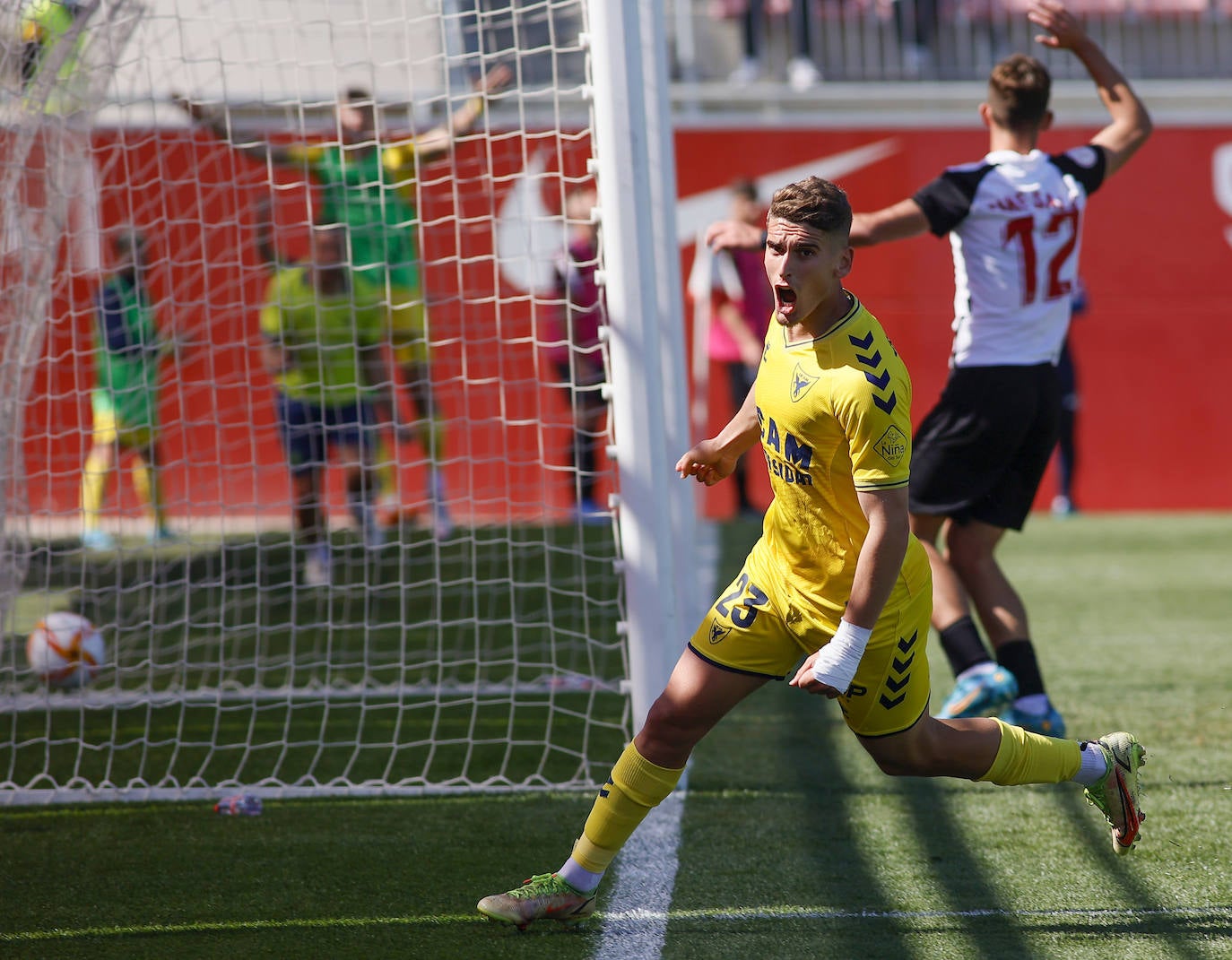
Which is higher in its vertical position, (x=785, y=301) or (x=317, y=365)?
(x=785, y=301)

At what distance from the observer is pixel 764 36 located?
1416 centimetres

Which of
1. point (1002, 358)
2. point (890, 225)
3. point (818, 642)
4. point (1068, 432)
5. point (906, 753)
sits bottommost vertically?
point (1068, 432)

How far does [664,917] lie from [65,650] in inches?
122

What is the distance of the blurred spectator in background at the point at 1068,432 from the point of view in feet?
34.5

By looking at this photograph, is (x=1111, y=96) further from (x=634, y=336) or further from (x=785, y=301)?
(x=785, y=301)

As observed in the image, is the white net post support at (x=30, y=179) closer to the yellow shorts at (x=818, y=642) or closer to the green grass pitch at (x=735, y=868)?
the green grass pitch at (x=735, y=868)

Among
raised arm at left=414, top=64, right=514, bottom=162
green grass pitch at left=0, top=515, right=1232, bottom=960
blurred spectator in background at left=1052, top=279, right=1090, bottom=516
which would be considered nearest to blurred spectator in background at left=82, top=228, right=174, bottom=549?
raised arm at left=414, top=64, right=514, bottom=162

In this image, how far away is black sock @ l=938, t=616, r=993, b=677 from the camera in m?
4.32

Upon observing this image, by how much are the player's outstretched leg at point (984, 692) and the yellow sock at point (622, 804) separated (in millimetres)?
1564

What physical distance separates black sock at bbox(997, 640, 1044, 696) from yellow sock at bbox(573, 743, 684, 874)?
5.69 ft

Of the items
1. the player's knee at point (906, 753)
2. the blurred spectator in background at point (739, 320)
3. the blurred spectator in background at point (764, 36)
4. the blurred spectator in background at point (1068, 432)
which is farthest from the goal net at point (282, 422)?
the blurred spectator in background at point (764, 36)

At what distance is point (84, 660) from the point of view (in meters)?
5.14

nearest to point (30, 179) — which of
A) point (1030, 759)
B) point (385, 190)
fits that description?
point (385, 190)

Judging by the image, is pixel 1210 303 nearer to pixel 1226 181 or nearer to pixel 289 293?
pixel 1226 181
